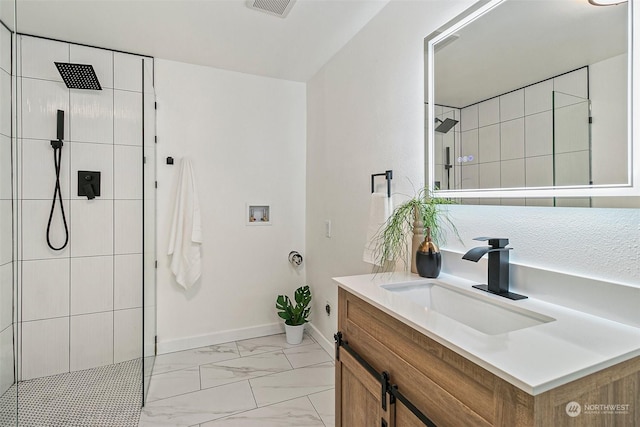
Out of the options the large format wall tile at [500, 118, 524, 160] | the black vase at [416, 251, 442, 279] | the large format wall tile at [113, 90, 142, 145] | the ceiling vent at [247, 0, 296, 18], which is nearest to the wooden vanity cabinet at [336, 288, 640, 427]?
the black vase at [416, 251, 442, 279]

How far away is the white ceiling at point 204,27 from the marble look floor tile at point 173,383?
242 cm

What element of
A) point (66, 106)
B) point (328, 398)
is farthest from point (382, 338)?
point (66, 106)

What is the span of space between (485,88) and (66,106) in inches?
108

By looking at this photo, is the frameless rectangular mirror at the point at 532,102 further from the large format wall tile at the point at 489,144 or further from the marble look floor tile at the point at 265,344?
the marble look floor tile at the point at 265,344

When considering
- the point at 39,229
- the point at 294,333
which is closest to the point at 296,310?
the point at 294,333

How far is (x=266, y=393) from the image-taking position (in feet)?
6.74

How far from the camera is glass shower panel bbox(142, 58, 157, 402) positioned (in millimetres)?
2080

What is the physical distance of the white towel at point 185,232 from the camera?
2.56m

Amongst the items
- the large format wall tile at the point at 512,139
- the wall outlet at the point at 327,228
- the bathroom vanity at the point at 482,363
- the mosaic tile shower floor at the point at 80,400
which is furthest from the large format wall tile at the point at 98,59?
the large format wall tile at the point at 512,139

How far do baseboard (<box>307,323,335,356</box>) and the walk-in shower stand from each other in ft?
4.30

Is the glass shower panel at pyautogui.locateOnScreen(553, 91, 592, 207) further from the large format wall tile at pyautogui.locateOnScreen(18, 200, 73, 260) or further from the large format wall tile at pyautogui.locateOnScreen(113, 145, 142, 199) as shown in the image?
the large format wall tile at pyautogui.locateOnScreen(18, 200, 73, 260)

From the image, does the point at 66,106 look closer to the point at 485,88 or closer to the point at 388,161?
the point at 388,161

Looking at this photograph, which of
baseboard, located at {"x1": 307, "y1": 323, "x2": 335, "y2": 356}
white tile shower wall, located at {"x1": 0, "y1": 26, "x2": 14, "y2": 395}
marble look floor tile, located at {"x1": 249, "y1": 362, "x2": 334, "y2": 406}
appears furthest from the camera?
baseboard, located at {"x1": 307, "y1": 323, "x2": 335, "y2": 356}

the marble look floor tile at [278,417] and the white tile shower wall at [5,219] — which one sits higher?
the white tile shower wall at [5,219]
